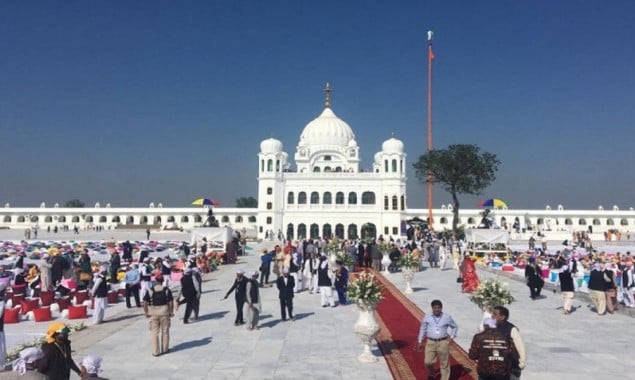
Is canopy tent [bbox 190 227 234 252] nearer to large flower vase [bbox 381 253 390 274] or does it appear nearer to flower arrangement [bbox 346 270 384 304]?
large flower vase [bbox 381 253 390 274]

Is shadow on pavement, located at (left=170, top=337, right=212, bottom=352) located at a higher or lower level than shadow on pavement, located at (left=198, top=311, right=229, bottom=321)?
lower

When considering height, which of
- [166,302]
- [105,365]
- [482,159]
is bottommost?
[105,365]

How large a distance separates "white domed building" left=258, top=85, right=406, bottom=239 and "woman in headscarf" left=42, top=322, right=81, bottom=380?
52.4 metres

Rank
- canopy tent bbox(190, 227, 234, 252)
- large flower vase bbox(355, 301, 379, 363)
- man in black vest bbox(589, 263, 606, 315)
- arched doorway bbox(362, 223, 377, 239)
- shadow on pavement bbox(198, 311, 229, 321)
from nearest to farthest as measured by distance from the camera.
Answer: large flower vase bbox(355, 301, 379, 363)
shadow on pavement bbox(198, 311, 229, 321)
man in black vest bbox(589, 263, 606, 315)
canopy tent bbox(190, 227, 234, 252)
arched doorway bbox(362, 223, 377, 239)

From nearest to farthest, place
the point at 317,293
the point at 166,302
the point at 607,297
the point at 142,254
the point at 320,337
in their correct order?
the point at 166,302 < the point at 320,337 < the point at 607,297 < the point at 317,293 < the point at 142,254

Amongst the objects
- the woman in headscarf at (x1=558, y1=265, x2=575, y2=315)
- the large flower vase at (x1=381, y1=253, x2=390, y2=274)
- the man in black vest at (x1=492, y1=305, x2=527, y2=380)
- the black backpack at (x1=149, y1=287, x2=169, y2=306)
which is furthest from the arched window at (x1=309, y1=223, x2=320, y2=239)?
the man in black vest at (x1=492, y1=305, x2=527, y2=380)

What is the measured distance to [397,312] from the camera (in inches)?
541

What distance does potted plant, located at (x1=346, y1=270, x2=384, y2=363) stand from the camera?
29.0 feet

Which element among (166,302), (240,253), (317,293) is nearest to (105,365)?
(166,302)

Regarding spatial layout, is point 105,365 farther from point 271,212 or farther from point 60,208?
point 60,208

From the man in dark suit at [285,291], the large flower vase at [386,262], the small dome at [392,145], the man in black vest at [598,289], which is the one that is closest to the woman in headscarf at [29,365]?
the man in dark suit at [285,291]

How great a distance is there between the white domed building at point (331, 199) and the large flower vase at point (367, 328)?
4983 centimetres

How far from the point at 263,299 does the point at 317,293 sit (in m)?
2.11

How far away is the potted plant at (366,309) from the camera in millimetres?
8844
